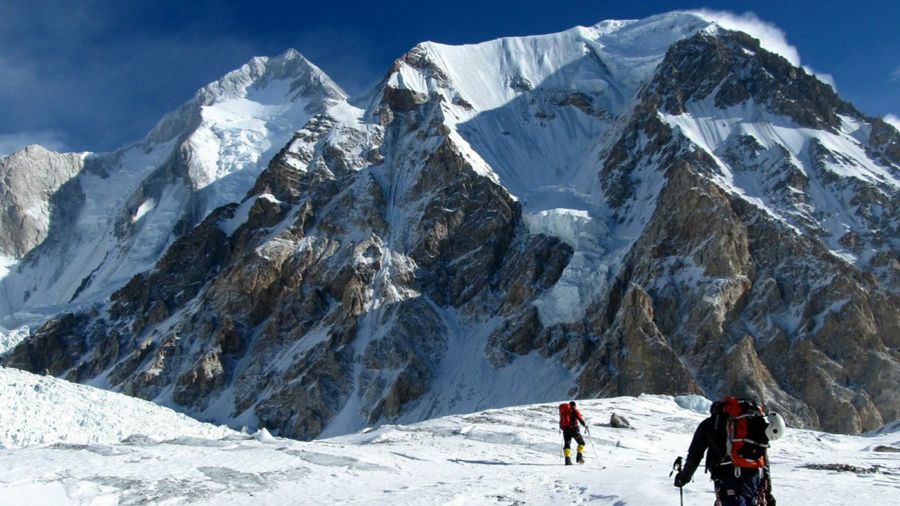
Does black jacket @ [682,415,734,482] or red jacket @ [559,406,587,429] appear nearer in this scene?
black jacket @ [682,415,734,482]

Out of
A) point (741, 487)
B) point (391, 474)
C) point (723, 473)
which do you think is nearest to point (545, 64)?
point (391, 474)

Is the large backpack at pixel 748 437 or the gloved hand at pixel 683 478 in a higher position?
the large backpack at pixel 748 437

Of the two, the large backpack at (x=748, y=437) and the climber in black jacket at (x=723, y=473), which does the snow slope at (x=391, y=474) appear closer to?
the climber in black jacket at (x=723, y=473)

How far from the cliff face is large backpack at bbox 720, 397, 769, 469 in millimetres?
71871

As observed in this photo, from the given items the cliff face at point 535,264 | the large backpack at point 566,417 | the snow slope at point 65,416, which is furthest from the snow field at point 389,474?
the cliff face at point 535,264

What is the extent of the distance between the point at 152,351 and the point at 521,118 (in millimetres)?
74479

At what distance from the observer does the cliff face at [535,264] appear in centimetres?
8738

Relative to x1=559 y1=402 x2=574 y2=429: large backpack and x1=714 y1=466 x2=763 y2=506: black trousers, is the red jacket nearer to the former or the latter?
x1=559 y1=402 x2=574 y2=429: large backpack

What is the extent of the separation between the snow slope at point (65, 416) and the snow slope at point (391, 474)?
14.7 metres

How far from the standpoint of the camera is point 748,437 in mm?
11602

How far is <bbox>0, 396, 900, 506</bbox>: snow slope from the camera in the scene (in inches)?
658

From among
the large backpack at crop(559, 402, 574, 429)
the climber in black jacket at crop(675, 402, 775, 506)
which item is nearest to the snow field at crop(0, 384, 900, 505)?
the large backpack at crop(559, 402, 574, 429)

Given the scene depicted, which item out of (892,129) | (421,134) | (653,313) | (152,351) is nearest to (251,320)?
(152,351)

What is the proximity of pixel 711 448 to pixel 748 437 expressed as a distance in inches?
23.3
